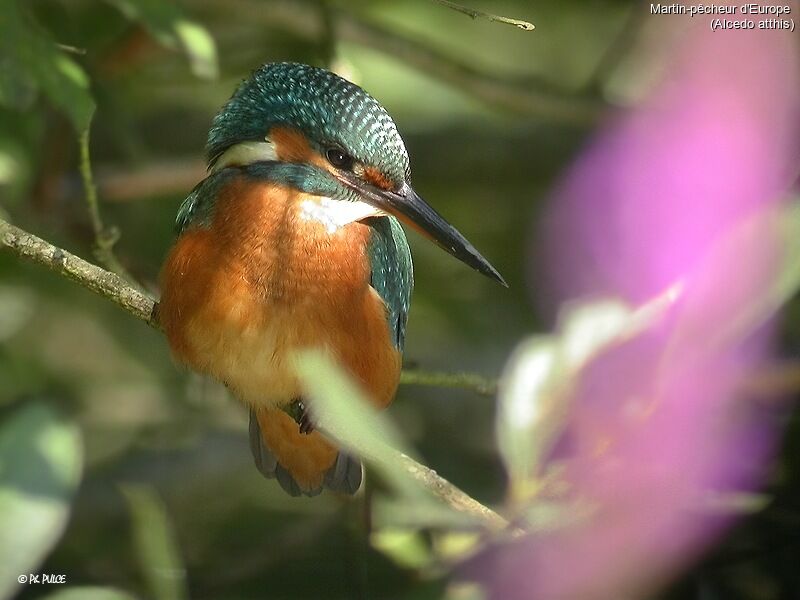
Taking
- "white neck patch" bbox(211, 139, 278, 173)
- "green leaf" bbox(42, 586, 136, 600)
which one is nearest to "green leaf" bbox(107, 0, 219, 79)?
"white neck patch" bbox(211, 139, 278, 173)

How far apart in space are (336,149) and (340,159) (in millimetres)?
23

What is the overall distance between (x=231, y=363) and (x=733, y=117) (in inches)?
53.9

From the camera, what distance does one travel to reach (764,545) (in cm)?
245

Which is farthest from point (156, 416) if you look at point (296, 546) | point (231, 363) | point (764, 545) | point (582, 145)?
point (764, 545)

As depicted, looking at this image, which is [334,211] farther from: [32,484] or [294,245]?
[32,484]

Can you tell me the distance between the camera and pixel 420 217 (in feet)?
8.14

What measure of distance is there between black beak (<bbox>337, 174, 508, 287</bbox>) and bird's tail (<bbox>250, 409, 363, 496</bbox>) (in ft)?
1.78

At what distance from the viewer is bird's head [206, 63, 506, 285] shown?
248 centimetres

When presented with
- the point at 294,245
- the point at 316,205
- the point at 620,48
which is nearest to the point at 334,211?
the point at 316,205

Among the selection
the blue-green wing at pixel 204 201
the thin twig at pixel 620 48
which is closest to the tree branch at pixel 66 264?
the blue-green wing at pixel 204 201

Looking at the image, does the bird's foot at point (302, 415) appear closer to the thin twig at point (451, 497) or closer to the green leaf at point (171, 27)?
the thin twig at point (451, 497)

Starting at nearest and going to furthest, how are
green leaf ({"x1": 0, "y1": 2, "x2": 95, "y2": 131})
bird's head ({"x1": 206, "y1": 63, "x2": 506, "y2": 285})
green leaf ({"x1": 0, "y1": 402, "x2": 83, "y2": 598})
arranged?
green leaf ({"x1": 0, "y1": 402, "x2": 83, "y2": 598})
green leaf ({"x1": 0, "y1": 2, "x2": 95, "y2": 131})
bird's head ({"x1": 206, "y1": 63, "x2": 506, "y2": 285})

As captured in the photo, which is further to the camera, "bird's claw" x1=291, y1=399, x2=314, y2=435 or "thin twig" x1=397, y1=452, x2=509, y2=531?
"bird's claw" x1=291, y1=399, x2=314, y2=435

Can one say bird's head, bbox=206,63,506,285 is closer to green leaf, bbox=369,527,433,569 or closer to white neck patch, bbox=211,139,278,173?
white neck patch, bbox=211,139,278,173
